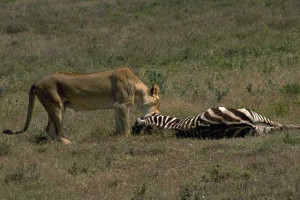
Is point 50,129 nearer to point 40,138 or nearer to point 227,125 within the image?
point 40,138

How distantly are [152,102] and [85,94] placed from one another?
4.20 ft

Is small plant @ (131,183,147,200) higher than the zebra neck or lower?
higher

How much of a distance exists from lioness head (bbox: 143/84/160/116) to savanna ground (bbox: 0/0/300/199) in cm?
74

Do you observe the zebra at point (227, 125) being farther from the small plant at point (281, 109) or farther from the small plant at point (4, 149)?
the small plant at point (4, 149)

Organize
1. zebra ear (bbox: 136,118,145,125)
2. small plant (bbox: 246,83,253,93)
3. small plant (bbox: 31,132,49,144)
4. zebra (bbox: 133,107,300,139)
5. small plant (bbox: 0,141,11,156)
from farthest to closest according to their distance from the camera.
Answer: small plant (bbox: 246,83,253,93) → zebra ear (bbox: 136,118,145,125) → small plant (bbox: 31,132,49,144) → zebra (bbox: 133,107,300,139) → small plant (bbox: 0,141,11,156)

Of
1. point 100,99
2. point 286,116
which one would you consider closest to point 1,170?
point 100,99

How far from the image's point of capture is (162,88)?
51.0 feet

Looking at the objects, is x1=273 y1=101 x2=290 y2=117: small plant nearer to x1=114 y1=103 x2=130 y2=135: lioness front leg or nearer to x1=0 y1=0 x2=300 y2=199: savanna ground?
x1=0 y1=0 x2=300 y2=199: savanna ground

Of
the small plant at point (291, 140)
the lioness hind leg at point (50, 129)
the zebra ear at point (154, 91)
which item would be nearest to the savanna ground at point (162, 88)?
the small plant at point (291, 140)

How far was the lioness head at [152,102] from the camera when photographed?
12562 millimetres

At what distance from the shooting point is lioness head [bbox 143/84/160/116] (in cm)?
1256

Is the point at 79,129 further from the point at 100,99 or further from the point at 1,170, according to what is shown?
the point at 1,170

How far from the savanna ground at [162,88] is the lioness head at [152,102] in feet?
2.43

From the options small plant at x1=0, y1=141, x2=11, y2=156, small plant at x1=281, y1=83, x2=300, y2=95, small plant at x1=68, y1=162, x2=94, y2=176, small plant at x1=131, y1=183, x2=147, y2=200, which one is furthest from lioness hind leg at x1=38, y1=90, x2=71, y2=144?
small plant at x1=281, y1=83, x2=300, y2=95
